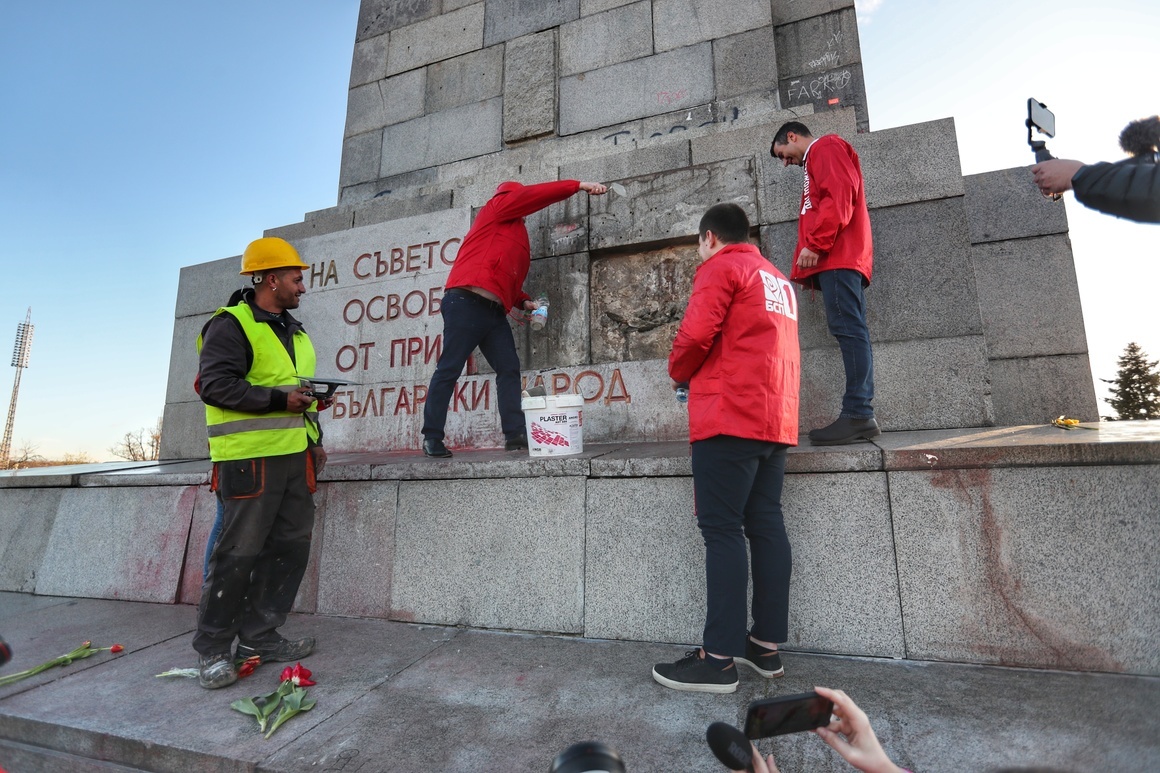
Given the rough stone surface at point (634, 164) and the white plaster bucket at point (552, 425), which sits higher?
the rough stone surface at point (634, 164)

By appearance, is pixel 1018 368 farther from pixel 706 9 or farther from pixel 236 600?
pixel 236 600

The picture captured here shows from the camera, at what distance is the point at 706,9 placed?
20.1 feet

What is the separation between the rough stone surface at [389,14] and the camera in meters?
7.76

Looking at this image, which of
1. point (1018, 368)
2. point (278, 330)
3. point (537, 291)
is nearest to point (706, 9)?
point (537, 291)

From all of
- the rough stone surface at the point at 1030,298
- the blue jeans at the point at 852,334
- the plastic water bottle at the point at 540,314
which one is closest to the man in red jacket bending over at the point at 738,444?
the blue jeans at the point at 852,334

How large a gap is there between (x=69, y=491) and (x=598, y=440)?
437 cm

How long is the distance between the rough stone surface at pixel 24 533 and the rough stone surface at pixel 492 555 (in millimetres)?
3413

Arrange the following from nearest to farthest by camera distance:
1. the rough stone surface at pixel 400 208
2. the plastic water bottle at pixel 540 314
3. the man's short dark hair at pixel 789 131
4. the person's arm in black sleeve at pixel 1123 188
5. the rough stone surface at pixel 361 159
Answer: the person's arm in black sleeve at pixel 1123 188
the man's short dark hair at pixel 789 131
the plastic water bottle at pixel 540 314
the rough stone surface at pixel 400 208
the rough stone surface at pixel 361 159

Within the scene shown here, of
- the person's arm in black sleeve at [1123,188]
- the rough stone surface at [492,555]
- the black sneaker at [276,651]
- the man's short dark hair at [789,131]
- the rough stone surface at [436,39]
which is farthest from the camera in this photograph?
the rough stone surface at [436,39]

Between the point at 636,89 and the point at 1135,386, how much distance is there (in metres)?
25.0

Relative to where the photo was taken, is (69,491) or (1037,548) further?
(69,491)

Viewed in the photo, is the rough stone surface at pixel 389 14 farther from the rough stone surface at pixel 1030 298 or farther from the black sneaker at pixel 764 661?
the black sneaker at pixel 764 661

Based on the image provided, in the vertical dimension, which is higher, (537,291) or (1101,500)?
(537,291)

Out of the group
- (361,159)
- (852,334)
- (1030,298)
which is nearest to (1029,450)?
(852,334)
